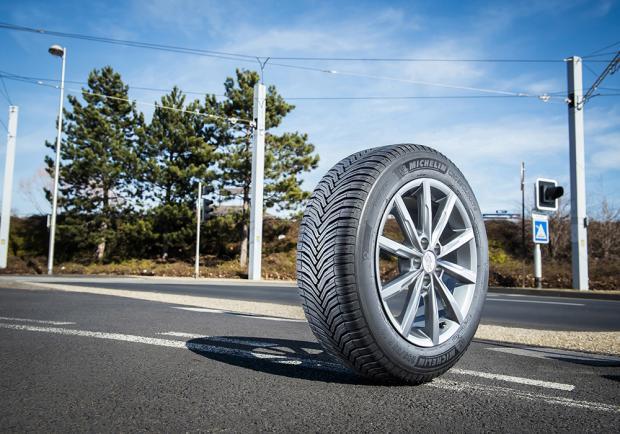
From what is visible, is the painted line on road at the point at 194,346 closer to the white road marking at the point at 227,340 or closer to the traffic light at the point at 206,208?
the white road marking at the point at 227,340

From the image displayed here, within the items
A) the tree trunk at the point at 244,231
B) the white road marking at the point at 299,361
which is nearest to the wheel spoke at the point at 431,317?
the white road marking at the point at 299,361

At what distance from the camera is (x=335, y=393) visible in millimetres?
2176

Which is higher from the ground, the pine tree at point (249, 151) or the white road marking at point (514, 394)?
the pine tree at point (249, 151)

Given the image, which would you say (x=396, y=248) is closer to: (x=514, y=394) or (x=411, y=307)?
(x=411, y=307)

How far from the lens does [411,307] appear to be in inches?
96.9

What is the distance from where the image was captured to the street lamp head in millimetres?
27109

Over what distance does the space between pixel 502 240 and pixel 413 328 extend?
29.7m

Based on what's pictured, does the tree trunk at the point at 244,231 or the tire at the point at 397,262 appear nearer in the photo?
the tire at the point at 397,262

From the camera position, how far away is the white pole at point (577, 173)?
1684 cm

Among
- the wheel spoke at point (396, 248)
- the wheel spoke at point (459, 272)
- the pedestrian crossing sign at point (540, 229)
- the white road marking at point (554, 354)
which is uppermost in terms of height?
the pedestrian crossing sign at point (540, 229)

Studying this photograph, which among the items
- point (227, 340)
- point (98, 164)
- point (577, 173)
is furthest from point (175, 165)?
point (227, 340)

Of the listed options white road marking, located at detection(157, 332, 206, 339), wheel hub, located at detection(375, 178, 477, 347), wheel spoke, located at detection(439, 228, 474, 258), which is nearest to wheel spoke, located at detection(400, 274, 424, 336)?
wheel hub, located at detection(375, 178, 477, 347)

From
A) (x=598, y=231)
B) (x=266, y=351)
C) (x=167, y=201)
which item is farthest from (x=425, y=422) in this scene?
(x=167, y=201)

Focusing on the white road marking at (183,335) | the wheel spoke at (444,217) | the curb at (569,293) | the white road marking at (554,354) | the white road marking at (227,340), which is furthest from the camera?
the curb at (569,293)
